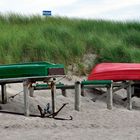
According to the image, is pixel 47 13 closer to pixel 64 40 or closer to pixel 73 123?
pixel 64 40

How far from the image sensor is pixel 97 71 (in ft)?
50.4

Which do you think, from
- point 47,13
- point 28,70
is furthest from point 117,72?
point 47,13

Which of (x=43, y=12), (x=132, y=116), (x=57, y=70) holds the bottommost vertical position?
(x=132, y=116)

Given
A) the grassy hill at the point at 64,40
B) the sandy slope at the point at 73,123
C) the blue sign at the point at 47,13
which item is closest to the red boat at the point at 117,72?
the sandy slope at the point at 73,123

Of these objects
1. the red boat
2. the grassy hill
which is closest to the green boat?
the red boat

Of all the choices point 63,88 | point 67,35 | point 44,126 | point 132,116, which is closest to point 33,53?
point 67,35

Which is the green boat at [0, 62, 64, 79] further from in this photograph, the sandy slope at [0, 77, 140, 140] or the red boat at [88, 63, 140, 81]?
the red boat at [88, 63, 140, 81]

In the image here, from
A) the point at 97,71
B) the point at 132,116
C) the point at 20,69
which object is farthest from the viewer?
the point at 97,71

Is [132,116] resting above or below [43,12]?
below

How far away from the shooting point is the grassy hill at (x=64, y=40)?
17469mm

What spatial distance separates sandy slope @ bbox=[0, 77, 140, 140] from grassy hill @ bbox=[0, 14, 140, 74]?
281cm

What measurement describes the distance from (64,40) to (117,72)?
3.92 m

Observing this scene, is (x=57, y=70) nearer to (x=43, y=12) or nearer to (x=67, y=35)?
(x=67, y=35)

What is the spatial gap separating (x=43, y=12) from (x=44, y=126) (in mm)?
10369
